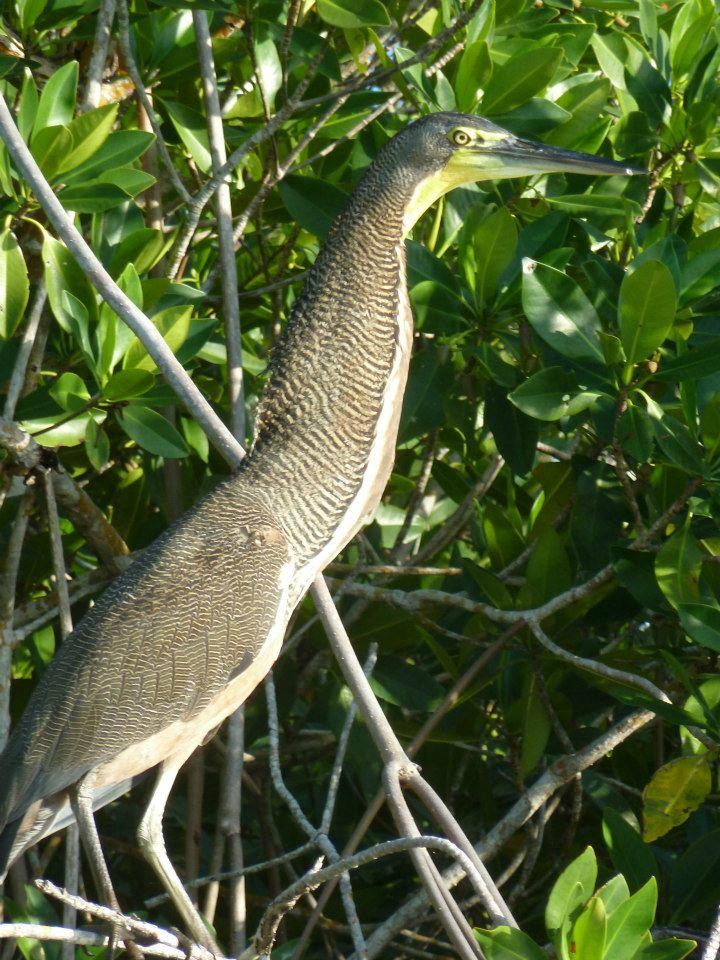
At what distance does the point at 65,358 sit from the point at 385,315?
91cm

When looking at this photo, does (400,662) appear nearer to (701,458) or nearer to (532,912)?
(532,912)

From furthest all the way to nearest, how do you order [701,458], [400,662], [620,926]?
1. [400,662]
2. [701,458]
3. [620,926]

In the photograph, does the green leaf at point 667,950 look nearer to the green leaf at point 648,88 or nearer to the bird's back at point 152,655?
the bird's back at point 152,655

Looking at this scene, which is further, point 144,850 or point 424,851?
point 144,850

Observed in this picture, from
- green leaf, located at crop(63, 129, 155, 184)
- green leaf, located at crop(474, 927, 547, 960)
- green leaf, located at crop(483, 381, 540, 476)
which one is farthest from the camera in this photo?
green leaf, located at crop(483, 381, 540, 476)

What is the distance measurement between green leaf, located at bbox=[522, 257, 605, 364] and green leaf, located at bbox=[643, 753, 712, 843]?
2.99 ft

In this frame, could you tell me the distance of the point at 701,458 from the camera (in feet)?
8.49

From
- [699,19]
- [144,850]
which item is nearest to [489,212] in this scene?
[699,19]

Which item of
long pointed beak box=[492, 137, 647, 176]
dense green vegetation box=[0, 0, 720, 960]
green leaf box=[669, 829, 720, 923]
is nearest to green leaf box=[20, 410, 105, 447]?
dense green vegetation box=[0, 0, 720, 960]

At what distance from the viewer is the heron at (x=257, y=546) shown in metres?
2.63

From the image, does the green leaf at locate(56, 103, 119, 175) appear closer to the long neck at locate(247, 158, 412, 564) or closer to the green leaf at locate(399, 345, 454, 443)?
the long neck at locate(247, 158, 412, 564)

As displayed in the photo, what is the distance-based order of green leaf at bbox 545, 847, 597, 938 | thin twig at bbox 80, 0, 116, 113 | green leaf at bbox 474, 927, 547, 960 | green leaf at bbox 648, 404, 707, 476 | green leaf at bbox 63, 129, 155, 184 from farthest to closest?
thin twig at bbox 80, 0, 116, 113, green leaf at bbox 63, 129, 155, 184, green leaf at bbox 648, 404, 707, 476, green leaf at bbox 545, 847, 597, 938, green leaf at bbox 474, 927, 547, 960

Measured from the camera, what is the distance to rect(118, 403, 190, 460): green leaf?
2.88m

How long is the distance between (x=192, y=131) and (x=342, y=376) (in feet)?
Answer: 3.19
